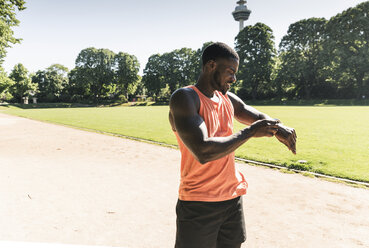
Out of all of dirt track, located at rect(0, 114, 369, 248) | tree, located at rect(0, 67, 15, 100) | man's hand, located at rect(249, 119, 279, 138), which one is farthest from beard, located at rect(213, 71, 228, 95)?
tree, located at rect(0, 67, 15, 100)

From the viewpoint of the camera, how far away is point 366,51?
44.2 meters

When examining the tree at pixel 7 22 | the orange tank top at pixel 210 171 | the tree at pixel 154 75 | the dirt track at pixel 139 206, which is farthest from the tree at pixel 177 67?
the orange tank top at pixel 210 171

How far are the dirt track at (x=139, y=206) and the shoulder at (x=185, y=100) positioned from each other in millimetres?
2548

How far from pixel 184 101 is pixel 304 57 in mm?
58220

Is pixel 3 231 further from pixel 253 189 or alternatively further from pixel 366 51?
pixel 366 51

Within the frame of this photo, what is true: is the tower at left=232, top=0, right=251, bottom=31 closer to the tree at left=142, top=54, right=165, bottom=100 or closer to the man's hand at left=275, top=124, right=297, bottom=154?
the tree at left=142, top=54, right=165, bottom=100

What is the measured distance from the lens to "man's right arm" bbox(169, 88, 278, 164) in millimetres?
1569

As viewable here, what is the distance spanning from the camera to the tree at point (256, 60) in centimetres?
5650

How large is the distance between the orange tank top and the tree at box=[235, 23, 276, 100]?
56.8 metres

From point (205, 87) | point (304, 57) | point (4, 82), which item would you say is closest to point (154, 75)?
point (304, 57)

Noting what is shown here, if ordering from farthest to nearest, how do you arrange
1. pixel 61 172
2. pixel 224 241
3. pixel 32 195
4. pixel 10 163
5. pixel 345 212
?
pixel 10 163 → pixel 61 172 → pixel 32 195 → pixel 345 212 → pixel 224 241

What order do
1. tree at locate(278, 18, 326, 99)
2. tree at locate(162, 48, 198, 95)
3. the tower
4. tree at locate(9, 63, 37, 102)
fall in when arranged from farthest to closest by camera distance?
the tower
tree at locate(162, 48, 198, 95)
tree at locate(9, 63, 37, 102)
tree at locate(278, 18, 326, 99)

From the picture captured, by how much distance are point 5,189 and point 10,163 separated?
112 inches

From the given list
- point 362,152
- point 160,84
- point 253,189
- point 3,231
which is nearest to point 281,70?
point 160,84
